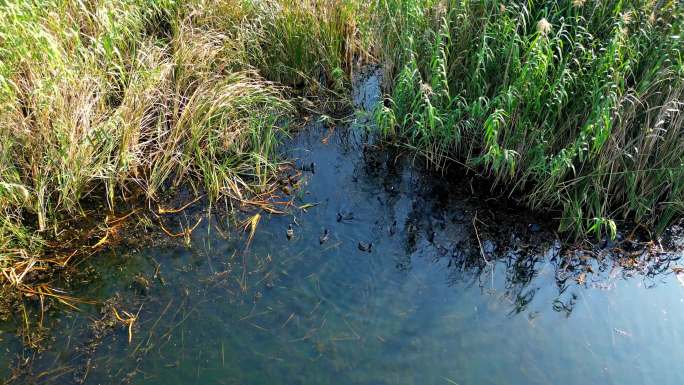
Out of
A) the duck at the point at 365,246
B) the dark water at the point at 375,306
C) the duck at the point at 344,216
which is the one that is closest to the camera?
the dark water at the point at 375,306

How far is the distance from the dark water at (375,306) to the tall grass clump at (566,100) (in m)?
0.40

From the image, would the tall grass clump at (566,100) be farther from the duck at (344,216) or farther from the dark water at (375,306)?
the duck at (344,216)

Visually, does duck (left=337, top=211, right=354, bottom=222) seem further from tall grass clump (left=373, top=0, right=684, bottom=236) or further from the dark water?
tall grass clump (left=373, top=0, right=684, bottom=236)

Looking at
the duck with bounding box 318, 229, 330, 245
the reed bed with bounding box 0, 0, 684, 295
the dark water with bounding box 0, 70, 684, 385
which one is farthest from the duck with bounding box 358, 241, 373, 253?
the reed bed with bounding box 0, 0, 684, 295

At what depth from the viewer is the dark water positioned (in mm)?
3598

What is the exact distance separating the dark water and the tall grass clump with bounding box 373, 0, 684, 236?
403mm

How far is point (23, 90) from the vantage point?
14.7 feet

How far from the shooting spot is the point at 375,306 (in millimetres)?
4008

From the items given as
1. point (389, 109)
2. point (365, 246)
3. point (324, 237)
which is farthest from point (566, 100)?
point (324, 237)

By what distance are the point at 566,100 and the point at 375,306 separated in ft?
7.55

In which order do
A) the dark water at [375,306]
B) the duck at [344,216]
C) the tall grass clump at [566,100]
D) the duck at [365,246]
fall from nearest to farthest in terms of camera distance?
the dark water at [375,306] < the tall grass clump at [566,100] < the duck at [365,246] < the duck at [344,216]

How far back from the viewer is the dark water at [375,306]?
142 inches

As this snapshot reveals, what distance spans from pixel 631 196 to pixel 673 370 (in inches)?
55.8

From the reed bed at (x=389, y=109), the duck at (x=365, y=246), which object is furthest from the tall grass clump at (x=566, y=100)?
the duck at (x=365, y=246)
